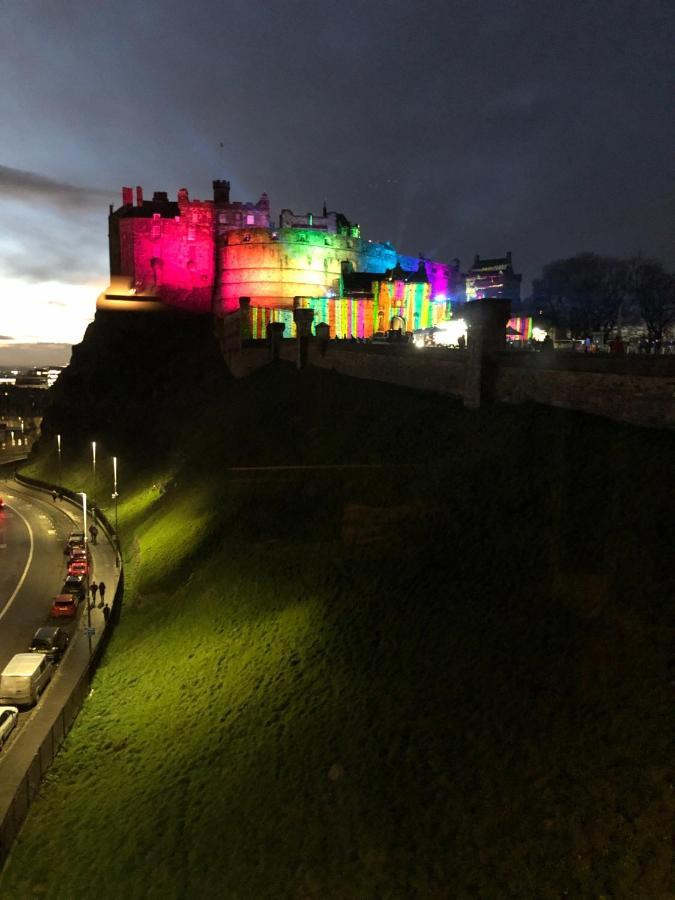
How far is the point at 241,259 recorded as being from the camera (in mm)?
57344

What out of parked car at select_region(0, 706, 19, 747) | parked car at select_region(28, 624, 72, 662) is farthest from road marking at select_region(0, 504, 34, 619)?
parked car at select_region(0, 706, 19, 747)

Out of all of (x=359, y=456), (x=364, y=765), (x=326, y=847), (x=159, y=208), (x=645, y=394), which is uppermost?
(x=159, y=208)

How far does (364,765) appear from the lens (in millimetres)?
10602

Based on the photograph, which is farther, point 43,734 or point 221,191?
point 221,191

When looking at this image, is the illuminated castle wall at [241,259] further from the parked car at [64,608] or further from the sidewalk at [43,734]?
the sidewalk at [43,734]

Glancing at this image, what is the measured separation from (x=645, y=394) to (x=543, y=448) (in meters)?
3.09

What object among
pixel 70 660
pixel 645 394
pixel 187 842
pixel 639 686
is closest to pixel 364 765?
pixel 187 842

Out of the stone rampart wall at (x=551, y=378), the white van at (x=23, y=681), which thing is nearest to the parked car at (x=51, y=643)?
the white van at (x=23, y=681)

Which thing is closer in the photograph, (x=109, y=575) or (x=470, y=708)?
(x=470, y=708)

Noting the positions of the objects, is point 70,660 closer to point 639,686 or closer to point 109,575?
→ point 109,575

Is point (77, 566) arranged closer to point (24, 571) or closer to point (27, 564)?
point (24, 571)

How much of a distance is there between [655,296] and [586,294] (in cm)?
700

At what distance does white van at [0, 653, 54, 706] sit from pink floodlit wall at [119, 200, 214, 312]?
4817cm

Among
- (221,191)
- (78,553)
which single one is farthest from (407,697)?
(221,191)
